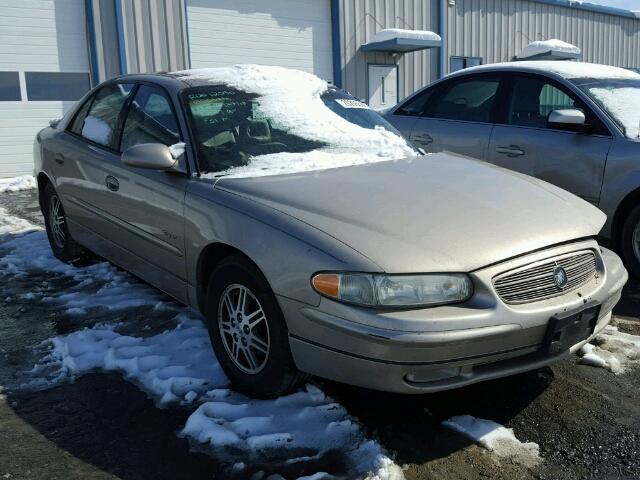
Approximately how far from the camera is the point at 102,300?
14.4 feet

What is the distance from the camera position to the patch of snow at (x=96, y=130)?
14.1 ft

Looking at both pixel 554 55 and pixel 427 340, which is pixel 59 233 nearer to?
pixel 427 340

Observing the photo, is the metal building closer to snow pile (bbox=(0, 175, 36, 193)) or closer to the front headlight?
snow pile (bbox=(0, 175, 36, 193))

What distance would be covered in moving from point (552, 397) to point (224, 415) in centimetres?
152

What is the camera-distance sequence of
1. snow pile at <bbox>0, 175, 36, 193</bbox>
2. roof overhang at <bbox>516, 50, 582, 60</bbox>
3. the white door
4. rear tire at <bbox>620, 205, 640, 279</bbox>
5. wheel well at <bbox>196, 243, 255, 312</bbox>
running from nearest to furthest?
wheel well at <bbox>196, 243, 255, 312</bbox> → rear tire at <bbox>620, 205, 640, 279</bbox> → snow pile at <bbox>0, 175, 36, 193</bbox> → the white door → roof overhang at <bbox>516, 50, 582, 60</bbox>

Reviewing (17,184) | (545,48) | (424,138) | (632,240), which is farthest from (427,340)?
(545,48)

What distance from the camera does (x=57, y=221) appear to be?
17.2ft

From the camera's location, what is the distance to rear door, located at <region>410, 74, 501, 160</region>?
17.8 feet

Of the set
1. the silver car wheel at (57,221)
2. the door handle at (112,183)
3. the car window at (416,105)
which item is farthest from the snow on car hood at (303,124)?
the car window at (416,105)

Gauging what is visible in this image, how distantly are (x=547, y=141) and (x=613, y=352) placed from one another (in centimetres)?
203

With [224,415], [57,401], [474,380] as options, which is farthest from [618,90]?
[57,401]

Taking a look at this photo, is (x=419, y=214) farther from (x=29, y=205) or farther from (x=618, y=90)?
(x=29, y=205)

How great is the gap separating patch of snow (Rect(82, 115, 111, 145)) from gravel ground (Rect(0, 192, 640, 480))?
1598mm

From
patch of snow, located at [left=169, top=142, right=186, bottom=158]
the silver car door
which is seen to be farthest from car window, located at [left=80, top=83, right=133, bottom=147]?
patch of snow, located at [left=169, top=142, right=186, bottom=158]
